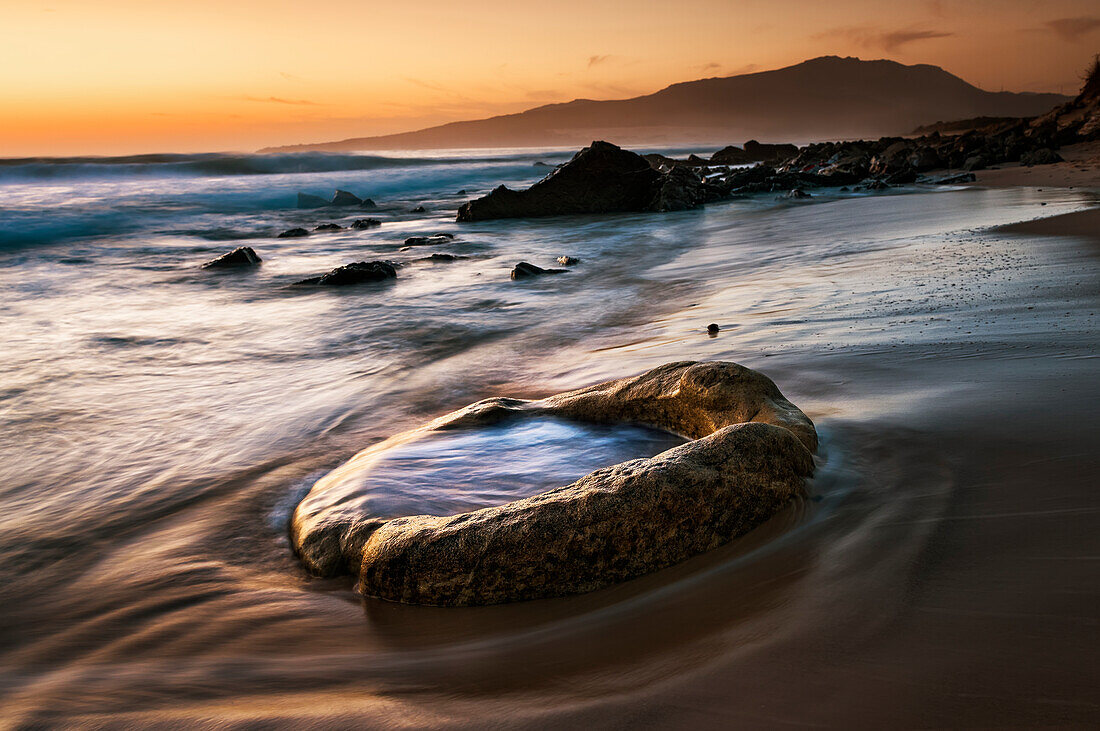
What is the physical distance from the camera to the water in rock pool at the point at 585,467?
5.56 feet

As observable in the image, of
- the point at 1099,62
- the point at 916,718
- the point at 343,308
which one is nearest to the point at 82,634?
the point at 916,718

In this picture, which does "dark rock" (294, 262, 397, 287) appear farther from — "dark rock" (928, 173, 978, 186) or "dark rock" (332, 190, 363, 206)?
"dark rock" (332, 190, 363, 206)

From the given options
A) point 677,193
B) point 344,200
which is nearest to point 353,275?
point 677,193

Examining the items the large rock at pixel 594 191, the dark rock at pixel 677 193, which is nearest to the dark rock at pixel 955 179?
the dark rock at pixel 677 193

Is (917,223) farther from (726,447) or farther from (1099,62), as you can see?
(1099,62)

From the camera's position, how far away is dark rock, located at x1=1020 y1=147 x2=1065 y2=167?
57.4ft

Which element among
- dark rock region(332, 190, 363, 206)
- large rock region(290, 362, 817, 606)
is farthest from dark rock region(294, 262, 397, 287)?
dark rock region(332, 190, 363, 206)

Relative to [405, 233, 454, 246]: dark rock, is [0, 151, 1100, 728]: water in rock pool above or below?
below

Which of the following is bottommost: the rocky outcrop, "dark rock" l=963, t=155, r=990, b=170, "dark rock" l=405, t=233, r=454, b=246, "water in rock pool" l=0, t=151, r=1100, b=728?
"water in rock pool" l=0, t=151, r=1100, b=728

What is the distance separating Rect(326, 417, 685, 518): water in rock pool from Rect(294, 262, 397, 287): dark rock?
697 cm

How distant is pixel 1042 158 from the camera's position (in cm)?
→ 1767

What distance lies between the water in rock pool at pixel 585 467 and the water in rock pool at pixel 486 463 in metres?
0.10

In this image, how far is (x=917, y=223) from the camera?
9.73 m

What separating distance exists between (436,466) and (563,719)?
1790mm
